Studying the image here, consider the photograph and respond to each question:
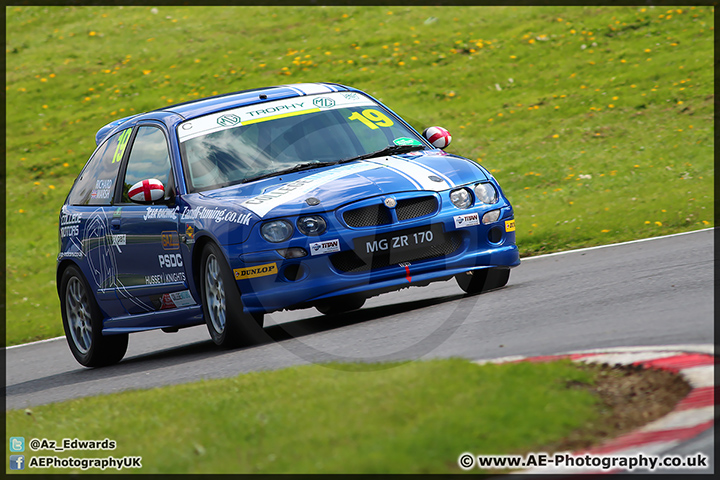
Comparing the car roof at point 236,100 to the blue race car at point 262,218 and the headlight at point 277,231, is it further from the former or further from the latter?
the headlight at point 277,231

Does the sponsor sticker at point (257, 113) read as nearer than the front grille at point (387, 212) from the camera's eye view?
No

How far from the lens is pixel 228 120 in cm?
847

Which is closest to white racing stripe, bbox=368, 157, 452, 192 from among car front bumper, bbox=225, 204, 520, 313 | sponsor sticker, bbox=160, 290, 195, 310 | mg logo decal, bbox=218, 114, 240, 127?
car front bumper, bbox=225, 204, 520, 313

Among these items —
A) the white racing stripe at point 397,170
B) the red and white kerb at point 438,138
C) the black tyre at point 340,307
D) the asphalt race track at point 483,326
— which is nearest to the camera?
the asphalt race track at point 483,326

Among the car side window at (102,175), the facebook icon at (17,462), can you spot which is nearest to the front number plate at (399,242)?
the car side window at (102,175)

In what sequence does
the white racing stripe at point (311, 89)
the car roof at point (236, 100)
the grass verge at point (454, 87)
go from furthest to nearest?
1. the grass verge at point (454, 87)
2. the white racing stripe at point (311, 89)
3. the car roof at point (236, 100)

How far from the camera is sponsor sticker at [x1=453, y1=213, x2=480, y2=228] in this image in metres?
7.61

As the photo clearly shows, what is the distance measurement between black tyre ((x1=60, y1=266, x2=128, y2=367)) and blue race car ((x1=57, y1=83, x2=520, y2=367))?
17mm

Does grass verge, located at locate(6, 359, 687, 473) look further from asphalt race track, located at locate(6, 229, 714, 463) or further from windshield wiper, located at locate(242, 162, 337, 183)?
windshield wiper, located at locate(242, 162, 337, 183)

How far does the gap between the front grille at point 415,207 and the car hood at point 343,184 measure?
9 cm

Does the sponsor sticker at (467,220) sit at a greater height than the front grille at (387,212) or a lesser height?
lesser

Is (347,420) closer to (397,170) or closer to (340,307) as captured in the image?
(397,170)

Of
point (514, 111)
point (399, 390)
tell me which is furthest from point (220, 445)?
point (514, 111)

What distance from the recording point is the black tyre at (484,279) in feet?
27.7
